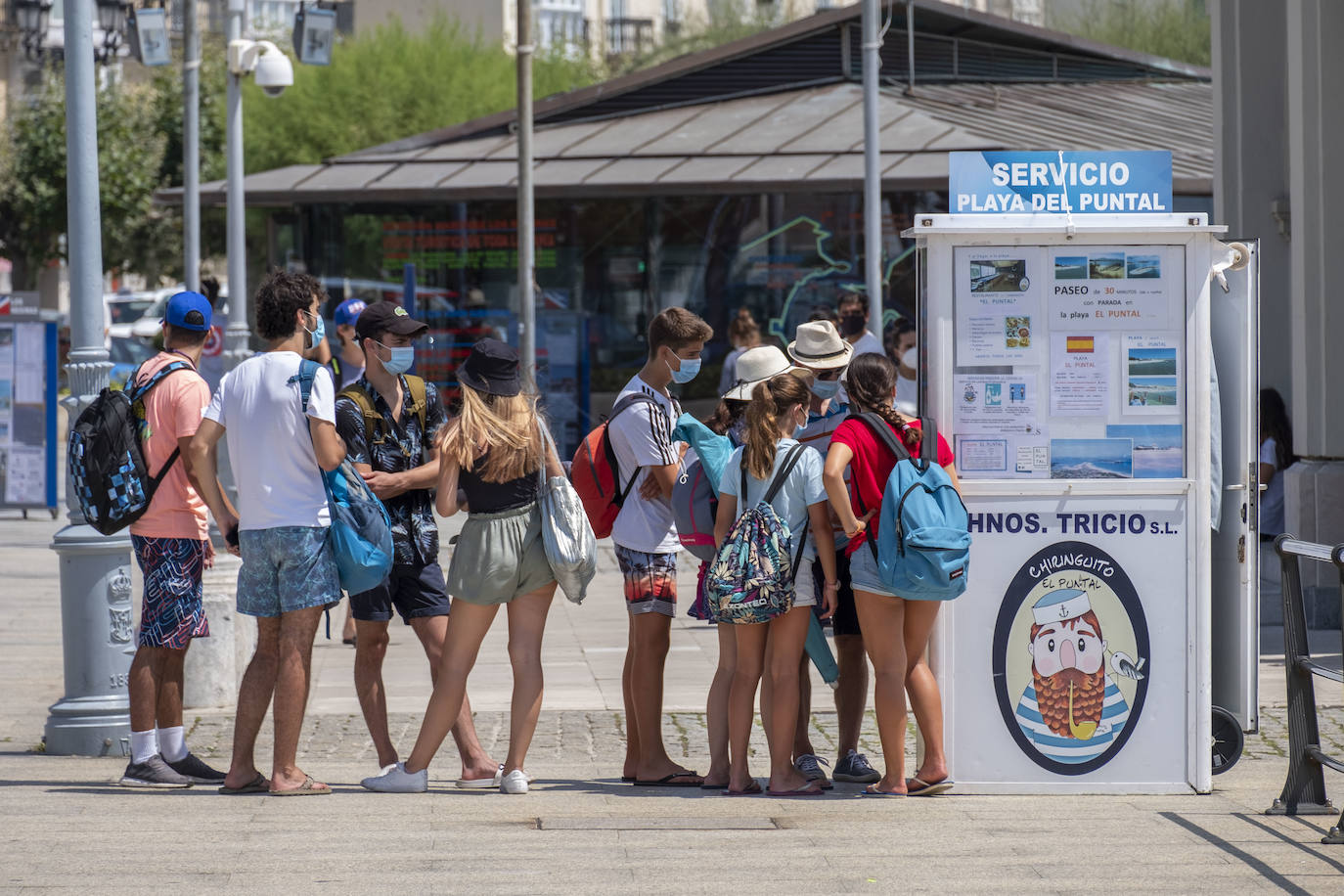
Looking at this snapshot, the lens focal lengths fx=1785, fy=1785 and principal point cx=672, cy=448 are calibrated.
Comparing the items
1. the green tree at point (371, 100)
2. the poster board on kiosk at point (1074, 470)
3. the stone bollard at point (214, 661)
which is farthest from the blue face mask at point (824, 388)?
the green tree at point (371, 100)

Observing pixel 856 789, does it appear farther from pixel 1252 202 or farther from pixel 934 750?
pixel 1252 202

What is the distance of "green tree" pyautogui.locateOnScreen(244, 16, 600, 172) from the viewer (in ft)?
120

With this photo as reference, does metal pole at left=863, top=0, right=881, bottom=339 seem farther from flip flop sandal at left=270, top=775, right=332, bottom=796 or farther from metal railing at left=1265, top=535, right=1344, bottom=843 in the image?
flip flop sandal at left=270, top=775, right=332, bottom=796

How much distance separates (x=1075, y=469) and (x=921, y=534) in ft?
2.48

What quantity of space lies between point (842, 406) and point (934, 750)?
1.49 metres

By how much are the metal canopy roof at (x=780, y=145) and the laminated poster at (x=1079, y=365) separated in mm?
13517

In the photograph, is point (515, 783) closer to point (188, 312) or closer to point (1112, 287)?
point (188, 312)

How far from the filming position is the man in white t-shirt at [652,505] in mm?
6734

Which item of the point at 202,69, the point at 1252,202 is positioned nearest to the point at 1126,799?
the point at 1252,202

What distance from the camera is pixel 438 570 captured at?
6.99 m

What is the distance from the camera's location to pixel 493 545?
6547mm

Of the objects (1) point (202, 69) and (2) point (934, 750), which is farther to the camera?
(1) point (202, 69)

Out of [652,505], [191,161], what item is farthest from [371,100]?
[652,505]

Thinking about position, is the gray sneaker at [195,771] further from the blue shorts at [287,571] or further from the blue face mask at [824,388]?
the blue face mask at [824,388]
